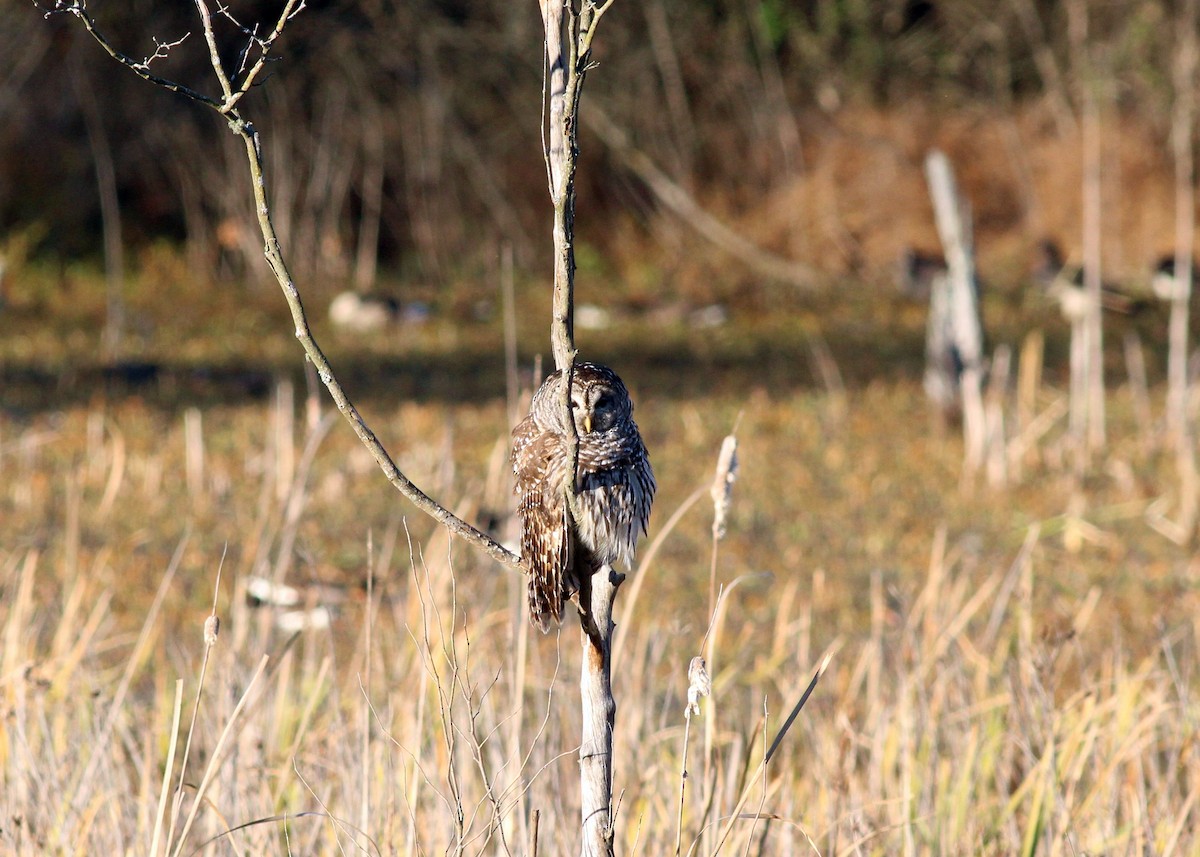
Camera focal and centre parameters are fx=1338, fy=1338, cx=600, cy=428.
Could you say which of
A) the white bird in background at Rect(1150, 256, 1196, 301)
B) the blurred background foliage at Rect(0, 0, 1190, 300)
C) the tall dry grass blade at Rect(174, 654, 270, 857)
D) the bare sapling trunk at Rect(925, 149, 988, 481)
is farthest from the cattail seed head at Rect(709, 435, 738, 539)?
the white bird in background at Rect(1150, 256, 1196, 301)

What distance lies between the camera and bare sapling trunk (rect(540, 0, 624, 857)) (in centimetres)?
84

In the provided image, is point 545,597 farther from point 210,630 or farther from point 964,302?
point 964,302

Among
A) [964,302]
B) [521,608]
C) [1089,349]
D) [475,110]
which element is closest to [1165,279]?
[1089,349]

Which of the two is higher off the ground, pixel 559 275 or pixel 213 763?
pixel 559 275

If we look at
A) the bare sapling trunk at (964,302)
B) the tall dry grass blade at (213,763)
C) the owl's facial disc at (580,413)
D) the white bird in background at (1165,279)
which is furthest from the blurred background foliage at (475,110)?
the owl's facial disc at (580,413)

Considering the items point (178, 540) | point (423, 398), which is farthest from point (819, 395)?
point (178, 540)

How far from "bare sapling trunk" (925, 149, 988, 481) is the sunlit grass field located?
0.21m

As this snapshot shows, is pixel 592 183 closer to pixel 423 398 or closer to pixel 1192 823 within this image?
pixel 423 398

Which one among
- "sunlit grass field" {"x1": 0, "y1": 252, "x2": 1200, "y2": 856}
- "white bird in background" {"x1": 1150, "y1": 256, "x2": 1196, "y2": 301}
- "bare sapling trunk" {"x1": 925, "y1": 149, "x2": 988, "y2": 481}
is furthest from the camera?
"white bird in background" {"x1": 1150, "y1": 256, "x2": 1196, "y2": 301}

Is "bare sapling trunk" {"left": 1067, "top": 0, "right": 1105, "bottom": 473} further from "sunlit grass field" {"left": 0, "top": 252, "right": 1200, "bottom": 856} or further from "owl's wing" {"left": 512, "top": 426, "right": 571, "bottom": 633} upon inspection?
"owl's wing" {"left": 512, "top": 426, "right": 571, "bottom": 633}

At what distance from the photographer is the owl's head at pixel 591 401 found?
3.10 feet

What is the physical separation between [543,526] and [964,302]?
4458mm

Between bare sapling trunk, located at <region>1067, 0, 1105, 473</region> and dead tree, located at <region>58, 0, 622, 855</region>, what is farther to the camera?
bare sapling trunk, located at <region>1067, 0, 1105, 473</region>

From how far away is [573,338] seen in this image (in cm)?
89
